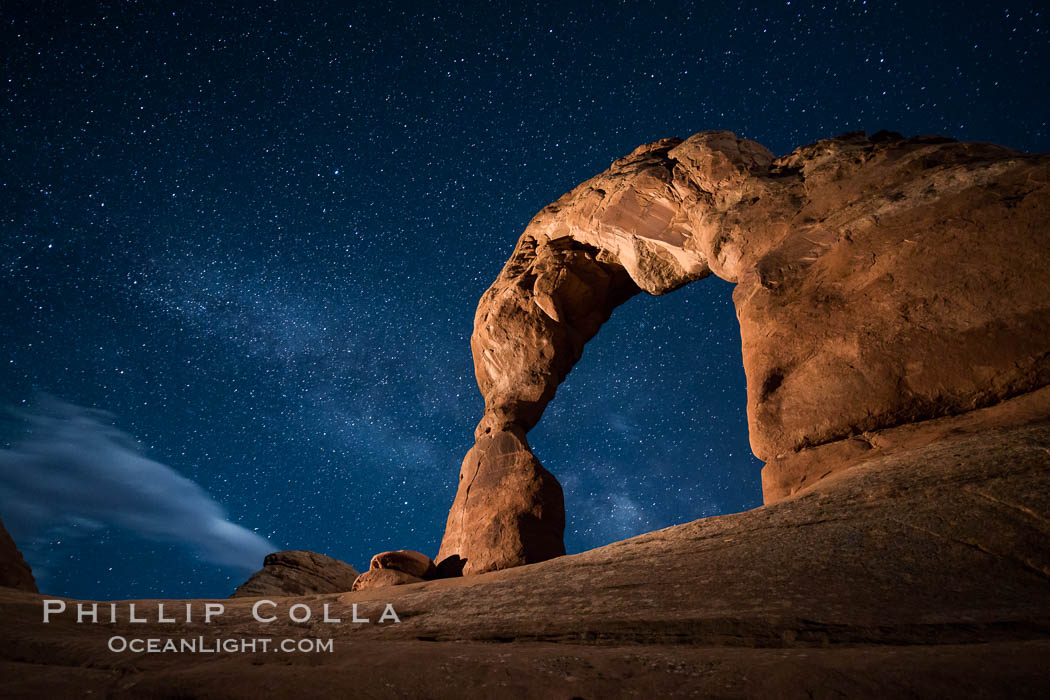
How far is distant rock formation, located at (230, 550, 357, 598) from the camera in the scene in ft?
38.7

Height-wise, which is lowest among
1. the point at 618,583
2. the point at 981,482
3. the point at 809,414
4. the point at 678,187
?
the point at 618,583

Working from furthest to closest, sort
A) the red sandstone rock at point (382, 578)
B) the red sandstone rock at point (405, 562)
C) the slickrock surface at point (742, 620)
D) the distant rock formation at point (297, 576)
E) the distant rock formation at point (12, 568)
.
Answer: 1. the distant rock formation at point (297, 576)
2. the red sandstone rock at point (405, 562)
3. the red sandstone rock at point (382, 578)
4. the distant rock formation at point (12, 568)
5. the slickrock surface at point (742, 620)

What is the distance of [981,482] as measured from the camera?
12.3 ft

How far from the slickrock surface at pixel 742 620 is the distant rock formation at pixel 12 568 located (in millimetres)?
4863

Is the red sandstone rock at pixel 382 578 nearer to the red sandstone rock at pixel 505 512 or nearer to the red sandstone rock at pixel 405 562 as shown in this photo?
the red sandstone rock at pixel 405 562

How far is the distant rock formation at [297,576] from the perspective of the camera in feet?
38.7

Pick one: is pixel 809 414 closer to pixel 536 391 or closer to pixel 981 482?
pixel 981 482

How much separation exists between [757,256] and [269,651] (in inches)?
274

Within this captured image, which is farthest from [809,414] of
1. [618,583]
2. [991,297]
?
[618,583]

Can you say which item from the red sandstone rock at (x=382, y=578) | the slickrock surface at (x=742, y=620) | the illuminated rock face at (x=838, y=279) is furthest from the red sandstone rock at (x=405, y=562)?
the slickrock surface at (x=742, y=620)

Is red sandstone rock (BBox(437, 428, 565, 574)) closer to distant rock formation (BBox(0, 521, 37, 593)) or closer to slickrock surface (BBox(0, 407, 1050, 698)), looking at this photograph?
slickrock surface (BBox(0, 407, 1050, 698))

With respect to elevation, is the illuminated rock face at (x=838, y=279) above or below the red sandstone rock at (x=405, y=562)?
above

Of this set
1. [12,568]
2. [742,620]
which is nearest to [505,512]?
[742,620]

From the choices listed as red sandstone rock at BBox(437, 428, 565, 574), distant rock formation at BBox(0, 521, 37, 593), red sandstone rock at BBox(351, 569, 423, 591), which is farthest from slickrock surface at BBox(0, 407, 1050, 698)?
distant rock formation at BBox(0, 521, 37, 593)
